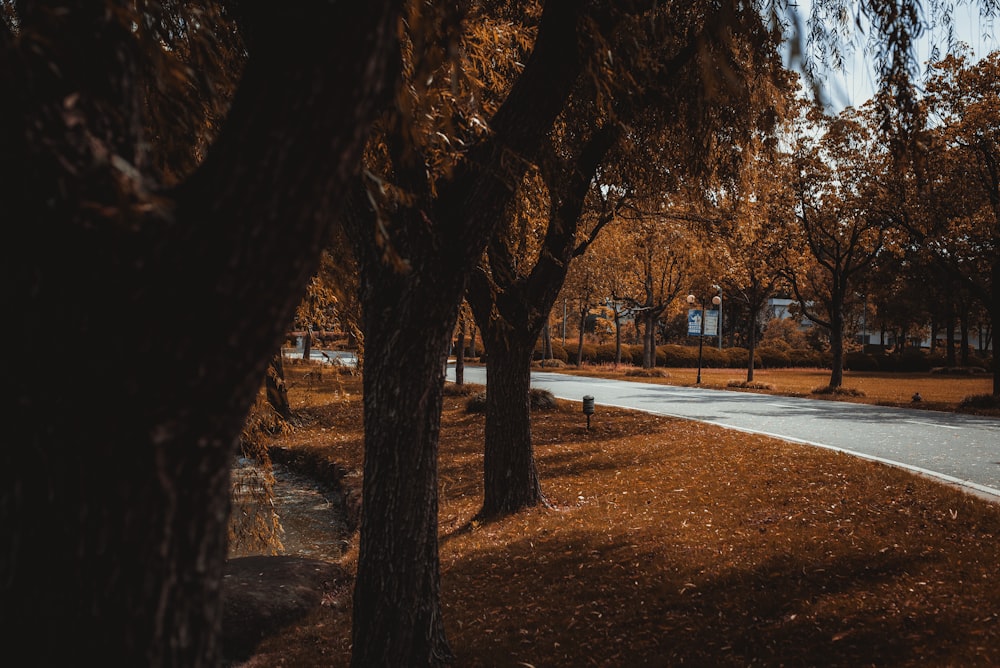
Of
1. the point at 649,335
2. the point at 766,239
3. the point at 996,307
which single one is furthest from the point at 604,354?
the point at 996,307

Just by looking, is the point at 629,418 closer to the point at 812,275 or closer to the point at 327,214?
the point at 327,214

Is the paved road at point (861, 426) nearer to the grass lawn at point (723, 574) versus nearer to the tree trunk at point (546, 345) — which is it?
the grass lawn at point (723, 574)

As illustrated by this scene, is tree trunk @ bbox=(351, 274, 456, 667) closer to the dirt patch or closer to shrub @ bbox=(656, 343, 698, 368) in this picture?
the dirt patch

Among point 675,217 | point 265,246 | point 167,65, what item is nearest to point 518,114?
point 167,65

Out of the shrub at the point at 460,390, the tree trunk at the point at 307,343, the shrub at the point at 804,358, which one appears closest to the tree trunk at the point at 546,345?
the tree trunk at the point at 307,343

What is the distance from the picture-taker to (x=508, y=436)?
860 centimetres

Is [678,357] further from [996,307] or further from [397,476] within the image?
[397,476]

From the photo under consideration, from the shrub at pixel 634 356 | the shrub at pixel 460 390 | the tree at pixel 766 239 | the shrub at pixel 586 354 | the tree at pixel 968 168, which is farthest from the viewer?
the shrub at pixel 634 356

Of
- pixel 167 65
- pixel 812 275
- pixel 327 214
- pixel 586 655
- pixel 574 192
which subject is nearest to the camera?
pixel 327 214

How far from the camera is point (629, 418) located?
656 inches

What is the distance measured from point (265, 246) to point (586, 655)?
4097mm

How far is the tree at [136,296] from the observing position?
5.80 ft

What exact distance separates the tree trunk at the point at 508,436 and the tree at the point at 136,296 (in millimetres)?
6634

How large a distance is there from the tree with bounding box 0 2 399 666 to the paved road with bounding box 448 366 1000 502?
26.8 feet
